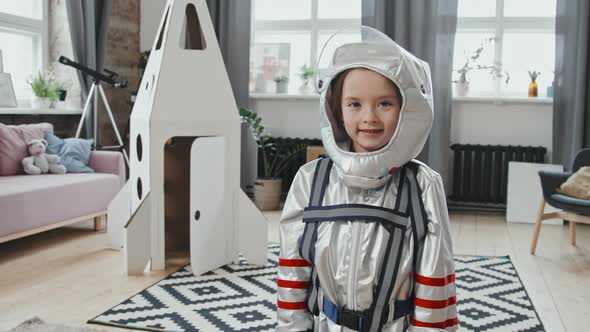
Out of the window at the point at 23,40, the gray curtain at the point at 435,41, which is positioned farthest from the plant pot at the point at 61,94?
the gray curtain at the point at 435,41

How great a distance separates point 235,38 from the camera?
566 centimetres

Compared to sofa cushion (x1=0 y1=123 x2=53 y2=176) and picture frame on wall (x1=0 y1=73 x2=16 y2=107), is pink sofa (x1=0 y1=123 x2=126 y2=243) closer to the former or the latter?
sofa cushion (x1=0 y1=123 x2=53 y2=176)

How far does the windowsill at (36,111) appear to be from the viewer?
4410mm

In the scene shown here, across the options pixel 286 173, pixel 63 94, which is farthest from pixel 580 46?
pixel 63 94

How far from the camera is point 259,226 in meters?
3.43

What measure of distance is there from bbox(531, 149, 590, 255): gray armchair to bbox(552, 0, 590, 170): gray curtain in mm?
957

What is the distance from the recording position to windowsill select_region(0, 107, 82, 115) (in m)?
4.41

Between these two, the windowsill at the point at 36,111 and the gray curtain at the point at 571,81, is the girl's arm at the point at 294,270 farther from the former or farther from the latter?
the gray curtain at the point at 571,81

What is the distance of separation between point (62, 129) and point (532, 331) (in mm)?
3955

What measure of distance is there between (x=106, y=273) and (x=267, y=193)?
2317 millimetres

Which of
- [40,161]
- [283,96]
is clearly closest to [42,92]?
[40,161]

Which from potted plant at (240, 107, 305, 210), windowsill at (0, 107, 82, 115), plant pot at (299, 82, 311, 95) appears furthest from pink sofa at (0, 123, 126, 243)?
plant pot at (299, 82, 311, 95)

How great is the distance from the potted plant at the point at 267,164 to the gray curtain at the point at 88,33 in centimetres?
127

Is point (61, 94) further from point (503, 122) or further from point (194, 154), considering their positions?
point (503, 122)
